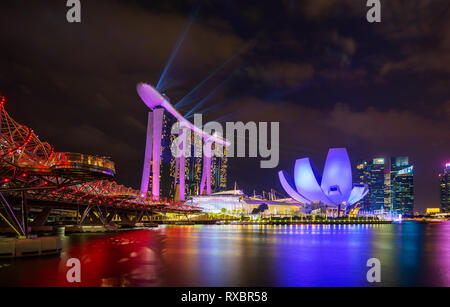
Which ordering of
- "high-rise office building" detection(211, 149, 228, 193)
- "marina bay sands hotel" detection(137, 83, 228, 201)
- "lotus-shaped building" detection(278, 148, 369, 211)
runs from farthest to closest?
"high-rise office building" detection(211, 149, 228, 193) < "lotus-shaped building" detection(278, 148, 369, 211) < "marina bay sands hotel" detection(137, 83, 228, 201)

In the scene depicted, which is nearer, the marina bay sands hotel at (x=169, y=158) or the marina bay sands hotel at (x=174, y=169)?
the marina bay sands hotel at (x=169, y=158)

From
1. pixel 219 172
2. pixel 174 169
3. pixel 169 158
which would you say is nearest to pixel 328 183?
pixel 169 158

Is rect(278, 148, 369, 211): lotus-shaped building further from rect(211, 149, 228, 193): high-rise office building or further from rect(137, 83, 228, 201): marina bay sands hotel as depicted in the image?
rect(211, 149, 228, 193): high-rise office building

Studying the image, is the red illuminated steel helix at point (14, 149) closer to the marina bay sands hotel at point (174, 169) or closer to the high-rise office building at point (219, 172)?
the marina bay sands hotel at point (174, 169)

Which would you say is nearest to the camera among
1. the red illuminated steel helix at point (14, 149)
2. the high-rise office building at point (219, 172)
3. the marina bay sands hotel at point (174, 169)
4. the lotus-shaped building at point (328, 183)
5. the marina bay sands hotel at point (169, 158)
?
the red illuminated steel helix at point (14, 149)

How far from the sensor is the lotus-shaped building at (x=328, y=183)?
77.7 m

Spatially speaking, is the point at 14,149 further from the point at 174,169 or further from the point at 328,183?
the point at 174,169

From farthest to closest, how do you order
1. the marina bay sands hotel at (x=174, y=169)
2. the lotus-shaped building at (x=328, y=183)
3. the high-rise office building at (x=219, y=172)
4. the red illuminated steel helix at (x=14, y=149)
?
the high-rise office building at (x=219, y=172) → the marina bay sands hotel at (x=174, y=169) → the lotus-shaped building at (x=328, y=183) → the red illuminated steel helix at (x=14, y=149)

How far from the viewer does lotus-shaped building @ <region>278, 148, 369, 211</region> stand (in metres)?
77.7

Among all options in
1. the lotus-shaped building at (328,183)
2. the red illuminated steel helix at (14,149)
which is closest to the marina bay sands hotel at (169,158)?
the lotus-shaped building at (328,183)

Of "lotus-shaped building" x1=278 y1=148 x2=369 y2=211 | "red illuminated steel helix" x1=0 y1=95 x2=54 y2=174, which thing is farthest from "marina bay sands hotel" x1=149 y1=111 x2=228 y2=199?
"red illuminated steel helix" x1=0 y1=95 x2=54 y2=174

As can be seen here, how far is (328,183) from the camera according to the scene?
8044 cm

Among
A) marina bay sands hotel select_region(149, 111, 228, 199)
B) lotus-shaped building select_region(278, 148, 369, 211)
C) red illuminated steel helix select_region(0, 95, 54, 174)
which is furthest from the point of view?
marina bay sands hotel select_region(149, 111, 228, 199)
